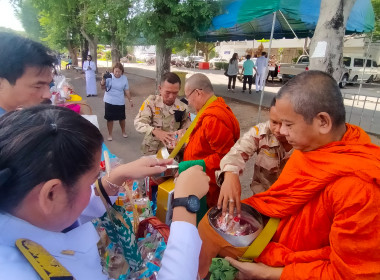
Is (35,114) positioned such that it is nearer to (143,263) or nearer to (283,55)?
(143,263)

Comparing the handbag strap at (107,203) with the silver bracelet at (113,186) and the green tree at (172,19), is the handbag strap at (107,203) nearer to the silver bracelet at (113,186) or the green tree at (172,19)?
the silver bracelet at (113,186)

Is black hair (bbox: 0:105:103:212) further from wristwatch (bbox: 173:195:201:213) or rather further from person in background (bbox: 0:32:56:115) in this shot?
person in background (bbox: 0:32:56:115)

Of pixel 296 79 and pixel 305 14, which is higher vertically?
pixel 305 14

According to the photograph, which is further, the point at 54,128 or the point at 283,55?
the point at 283,55

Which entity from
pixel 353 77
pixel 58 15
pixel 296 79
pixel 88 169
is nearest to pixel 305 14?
pixel 296 79

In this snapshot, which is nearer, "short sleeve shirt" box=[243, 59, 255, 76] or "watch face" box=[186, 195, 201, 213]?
"watch face" box=[186, 195, 201, 213]

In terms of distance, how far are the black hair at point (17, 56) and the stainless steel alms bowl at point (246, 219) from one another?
4.53 ft

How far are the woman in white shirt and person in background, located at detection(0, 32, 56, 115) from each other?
909mm

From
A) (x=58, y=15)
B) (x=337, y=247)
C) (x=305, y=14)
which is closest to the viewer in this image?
(x=337, y=247)

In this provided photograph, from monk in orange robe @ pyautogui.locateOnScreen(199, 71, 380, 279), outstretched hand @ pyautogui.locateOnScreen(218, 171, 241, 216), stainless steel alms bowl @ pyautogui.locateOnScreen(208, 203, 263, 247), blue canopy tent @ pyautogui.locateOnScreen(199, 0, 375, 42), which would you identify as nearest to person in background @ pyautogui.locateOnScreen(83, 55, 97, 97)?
blue canopy tent @ pyautogui.locateOnScreen(199, 0, 375, 42)

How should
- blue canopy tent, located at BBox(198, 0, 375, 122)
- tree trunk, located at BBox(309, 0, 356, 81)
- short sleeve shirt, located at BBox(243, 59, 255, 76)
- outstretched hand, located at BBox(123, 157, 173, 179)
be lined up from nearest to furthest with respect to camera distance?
outstretched hand, located at BBox(123, 157, 173, 179)
tree trunk, located at BBox(309, 0, 356, 81)
blue canopy tent, located at BBox(198, 0, 375, 122)
short sleeve shirt, located at BBox(243, 59, 255, 76)

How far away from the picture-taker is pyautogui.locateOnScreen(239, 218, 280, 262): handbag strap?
1272mm

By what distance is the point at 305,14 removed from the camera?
225 inches

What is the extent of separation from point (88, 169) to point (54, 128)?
16cm
